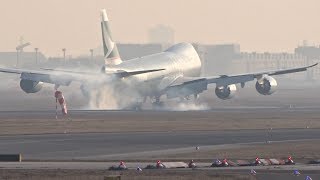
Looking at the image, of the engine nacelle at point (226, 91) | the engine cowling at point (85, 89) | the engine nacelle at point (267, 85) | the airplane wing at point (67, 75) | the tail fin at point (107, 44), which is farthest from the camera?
the engine nacelle at point (226, 91)

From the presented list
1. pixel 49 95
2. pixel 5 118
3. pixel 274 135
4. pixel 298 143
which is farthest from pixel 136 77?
pixel 49 95

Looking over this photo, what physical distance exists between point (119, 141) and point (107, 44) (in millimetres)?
52002

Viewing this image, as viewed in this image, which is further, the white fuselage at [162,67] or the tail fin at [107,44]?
the white fuselage at [162,67]

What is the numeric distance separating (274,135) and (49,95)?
366 feet

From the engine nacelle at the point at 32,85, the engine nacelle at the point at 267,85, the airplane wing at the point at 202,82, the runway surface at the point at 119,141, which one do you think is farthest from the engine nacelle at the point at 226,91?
the runway surface at the point at 119,141

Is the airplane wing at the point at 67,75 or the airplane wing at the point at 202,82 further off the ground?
the airplane wing at the point at 67,75

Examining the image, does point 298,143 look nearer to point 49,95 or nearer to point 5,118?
point 5,118

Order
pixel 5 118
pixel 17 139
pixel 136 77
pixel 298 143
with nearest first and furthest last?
pixel 298 143 → pixel 17 139 → pixel 5 118 → pixel 136 77

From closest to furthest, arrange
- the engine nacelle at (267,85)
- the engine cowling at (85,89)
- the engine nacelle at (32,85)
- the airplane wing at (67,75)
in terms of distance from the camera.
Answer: the airplane wing at (67,75) → the engine cowling at (85,89) → the engine nacelle at (32,85) → the engine nacelle at (267,85)

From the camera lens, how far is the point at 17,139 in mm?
84438

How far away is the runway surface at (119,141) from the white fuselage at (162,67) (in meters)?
40.1

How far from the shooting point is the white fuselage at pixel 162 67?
436 ft

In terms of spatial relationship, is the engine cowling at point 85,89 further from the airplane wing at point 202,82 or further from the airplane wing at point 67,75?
the airplane wing at point 202,82

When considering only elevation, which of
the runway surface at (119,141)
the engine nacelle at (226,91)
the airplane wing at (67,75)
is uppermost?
the airplane wing at (67,75)
